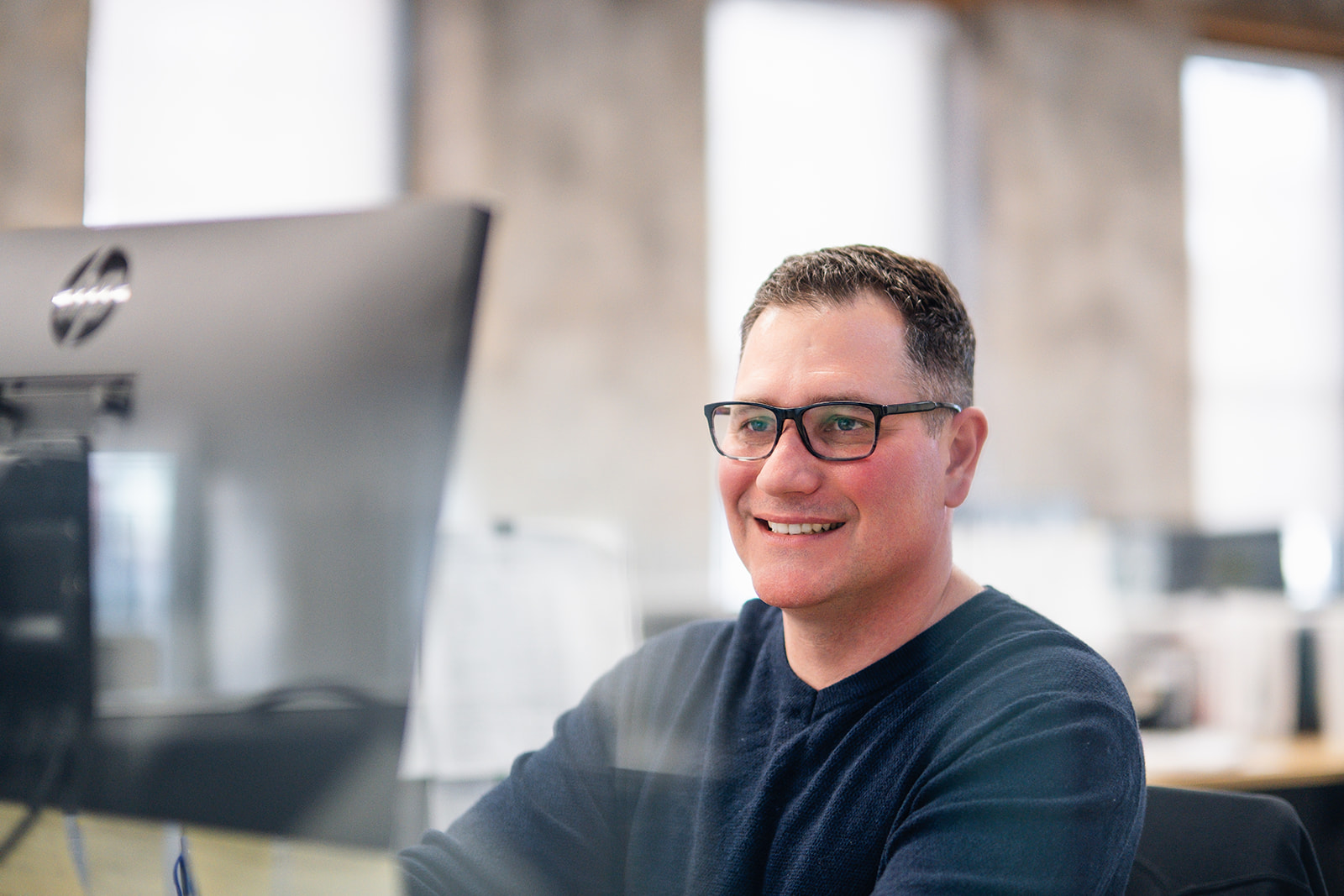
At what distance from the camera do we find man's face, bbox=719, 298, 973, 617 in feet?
3.28

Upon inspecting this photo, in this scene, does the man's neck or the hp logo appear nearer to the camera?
the hp logo

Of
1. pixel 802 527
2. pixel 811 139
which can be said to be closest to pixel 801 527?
pixel 802 527

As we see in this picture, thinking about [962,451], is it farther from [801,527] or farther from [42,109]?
[42,109]

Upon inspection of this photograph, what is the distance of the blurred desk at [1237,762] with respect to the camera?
2158 millimetres

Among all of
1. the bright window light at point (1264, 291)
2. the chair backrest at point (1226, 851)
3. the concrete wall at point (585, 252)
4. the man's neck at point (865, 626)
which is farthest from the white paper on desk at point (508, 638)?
the bright window light at point (1264, 291)

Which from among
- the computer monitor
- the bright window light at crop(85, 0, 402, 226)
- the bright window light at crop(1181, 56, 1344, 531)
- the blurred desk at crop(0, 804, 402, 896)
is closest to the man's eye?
the computer monitor

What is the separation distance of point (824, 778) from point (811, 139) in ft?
11.8

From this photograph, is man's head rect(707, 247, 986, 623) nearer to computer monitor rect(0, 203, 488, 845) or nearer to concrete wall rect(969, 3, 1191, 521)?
computer monitor rect(0, 203, 488, 845)

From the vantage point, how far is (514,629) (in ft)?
6.04

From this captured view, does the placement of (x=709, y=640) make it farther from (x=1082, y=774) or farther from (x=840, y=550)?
(x=1082, y=774)

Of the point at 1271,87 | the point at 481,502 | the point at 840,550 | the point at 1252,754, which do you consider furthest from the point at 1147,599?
the point at 1271,87

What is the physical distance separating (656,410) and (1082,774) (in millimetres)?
3098

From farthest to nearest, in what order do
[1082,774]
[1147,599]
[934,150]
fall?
[934,150]
[1147,599]
[1082,774]

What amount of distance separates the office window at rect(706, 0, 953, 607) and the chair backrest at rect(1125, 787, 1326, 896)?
2935mm
